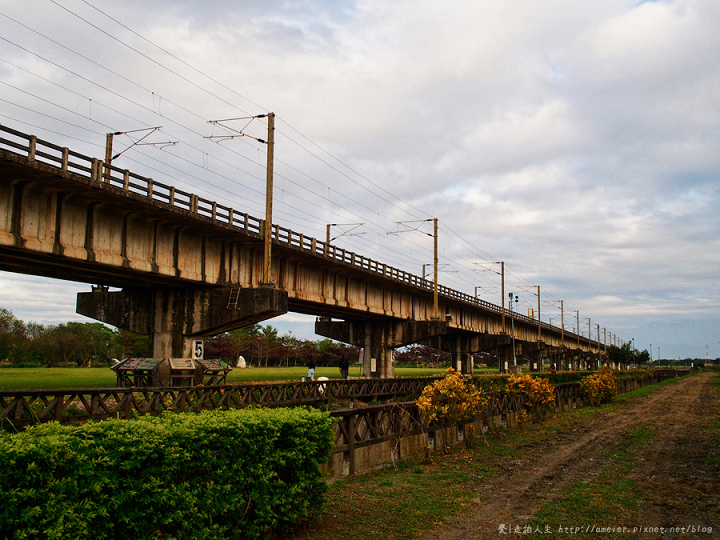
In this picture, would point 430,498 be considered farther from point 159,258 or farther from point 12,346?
point 12,346

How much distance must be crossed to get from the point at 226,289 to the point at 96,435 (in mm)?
22739

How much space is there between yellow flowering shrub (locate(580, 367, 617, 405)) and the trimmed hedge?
24.3m

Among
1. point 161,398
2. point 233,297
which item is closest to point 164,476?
point 161,398

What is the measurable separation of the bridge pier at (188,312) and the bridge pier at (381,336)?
2287 cm

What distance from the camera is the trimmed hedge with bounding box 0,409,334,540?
4.80 m

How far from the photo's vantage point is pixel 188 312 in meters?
28.0

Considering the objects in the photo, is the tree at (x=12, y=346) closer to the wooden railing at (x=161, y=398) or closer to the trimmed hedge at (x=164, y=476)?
the wooden railing at (x=161, y=398)

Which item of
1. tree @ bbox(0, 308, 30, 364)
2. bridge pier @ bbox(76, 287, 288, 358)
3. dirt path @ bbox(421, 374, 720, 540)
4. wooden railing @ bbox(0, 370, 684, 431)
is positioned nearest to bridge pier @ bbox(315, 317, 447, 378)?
wooden railing @ bbox(0, 370, 684, 431)

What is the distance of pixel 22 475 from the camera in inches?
186

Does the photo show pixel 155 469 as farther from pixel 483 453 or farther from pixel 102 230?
pixel 102 230

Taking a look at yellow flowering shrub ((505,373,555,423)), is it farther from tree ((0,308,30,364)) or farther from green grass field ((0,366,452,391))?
tree ((0,308,30,364))

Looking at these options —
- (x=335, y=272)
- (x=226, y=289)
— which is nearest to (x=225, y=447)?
(x=226, y=289)

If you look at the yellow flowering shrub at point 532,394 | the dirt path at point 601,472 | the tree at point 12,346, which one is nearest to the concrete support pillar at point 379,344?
the yellow flowering shrub at point 532,394

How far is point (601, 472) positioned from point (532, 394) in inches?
340
